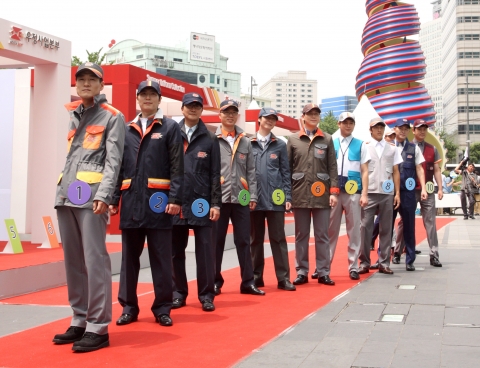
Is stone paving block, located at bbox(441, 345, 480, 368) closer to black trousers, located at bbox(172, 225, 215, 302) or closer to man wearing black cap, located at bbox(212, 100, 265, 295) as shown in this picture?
black trousers, located at bbox(172, 225, 215, 302)

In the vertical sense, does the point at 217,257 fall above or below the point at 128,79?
below

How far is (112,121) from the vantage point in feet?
16.4

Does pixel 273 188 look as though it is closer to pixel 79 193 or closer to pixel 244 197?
pixel 244 197

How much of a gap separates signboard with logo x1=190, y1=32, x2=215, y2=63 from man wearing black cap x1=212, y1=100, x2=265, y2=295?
405 feet

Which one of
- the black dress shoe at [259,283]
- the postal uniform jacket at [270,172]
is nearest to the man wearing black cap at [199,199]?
the postal uniform jacket at [270,172]

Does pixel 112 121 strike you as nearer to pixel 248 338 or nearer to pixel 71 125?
pixel 71 125

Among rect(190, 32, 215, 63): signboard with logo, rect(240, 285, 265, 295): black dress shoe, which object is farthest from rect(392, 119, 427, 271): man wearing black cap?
rect(190, 32, 215, 63): signboard with logo

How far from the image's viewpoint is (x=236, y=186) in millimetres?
7168

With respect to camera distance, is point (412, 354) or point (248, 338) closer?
point (412, 354)

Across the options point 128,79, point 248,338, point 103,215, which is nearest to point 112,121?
point 103,215

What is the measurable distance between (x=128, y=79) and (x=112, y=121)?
10247 millimetres

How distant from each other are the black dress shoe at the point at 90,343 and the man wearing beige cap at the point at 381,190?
4.90m

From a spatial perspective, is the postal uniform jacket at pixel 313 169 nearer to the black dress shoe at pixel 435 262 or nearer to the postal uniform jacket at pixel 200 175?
the postal uniform jacket at pixel 200 175

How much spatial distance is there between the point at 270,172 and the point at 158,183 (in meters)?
2.36
